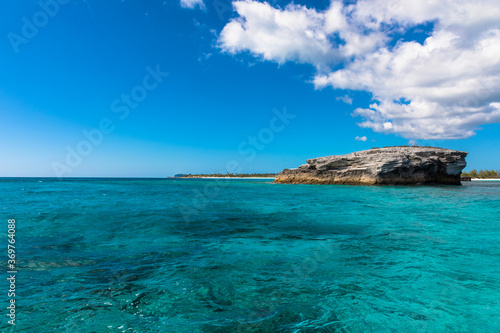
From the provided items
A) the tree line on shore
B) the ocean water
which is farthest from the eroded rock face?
the tree line on shore

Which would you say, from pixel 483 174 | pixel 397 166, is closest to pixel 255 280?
pixel 397 166

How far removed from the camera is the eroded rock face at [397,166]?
42.6 m

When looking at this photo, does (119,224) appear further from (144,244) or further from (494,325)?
(494,325)

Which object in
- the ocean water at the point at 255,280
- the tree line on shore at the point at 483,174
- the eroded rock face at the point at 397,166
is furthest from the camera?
the tree line on shore at the point at 483,174

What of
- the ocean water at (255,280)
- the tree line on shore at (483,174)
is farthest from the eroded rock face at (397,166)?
the tree line on shore at (483,174)

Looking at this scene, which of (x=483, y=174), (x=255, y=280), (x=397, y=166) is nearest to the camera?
(x=255, y=280)

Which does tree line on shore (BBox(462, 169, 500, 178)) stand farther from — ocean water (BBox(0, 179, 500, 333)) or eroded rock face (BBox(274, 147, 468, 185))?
ocean water (BBox(0, 179, 500, 333))

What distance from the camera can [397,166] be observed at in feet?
137

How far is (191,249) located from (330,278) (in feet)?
13.2

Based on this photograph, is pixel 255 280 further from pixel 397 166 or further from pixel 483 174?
pixel 483 174

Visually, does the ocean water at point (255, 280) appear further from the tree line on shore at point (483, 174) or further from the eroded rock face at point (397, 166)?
the tree line on shore at point (483, 174)

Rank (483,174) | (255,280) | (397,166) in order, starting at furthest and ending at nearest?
(483,174)
(397,166)
(255,280)

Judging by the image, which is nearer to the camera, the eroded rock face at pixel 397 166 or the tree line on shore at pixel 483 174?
the eroded rock face at pixel 397 166

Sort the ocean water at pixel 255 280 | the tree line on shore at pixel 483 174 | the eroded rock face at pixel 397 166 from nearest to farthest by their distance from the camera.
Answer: the ocean water at pixel 255 280, the eroded rock face at pixel 397 166, the tree line on shore at pixel 483 174
